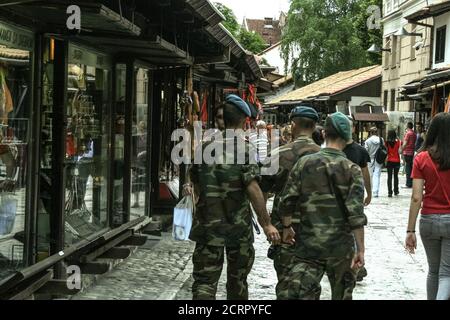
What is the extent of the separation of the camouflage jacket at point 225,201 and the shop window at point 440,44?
2191cm

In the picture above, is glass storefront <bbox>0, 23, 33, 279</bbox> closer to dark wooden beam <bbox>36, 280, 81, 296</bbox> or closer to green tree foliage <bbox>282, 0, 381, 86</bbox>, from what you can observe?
dark wooden beam <bbox>36, 280, 81, 296</bbox>

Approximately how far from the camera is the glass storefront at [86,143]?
26.2 ft

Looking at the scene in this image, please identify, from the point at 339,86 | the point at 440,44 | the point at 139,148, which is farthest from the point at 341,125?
the point at 339,86

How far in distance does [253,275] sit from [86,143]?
102 inches

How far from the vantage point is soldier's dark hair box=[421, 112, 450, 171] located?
19.7ft

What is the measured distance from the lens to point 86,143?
8555 mm

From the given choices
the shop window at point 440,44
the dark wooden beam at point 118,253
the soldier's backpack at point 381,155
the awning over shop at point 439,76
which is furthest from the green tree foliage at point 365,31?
the dark wooden beam at point 118,253

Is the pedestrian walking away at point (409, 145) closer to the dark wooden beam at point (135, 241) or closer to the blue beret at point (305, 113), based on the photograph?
the dark wooden beam at point (135, 241)

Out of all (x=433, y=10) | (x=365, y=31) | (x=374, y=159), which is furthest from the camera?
(x=365, y=31)

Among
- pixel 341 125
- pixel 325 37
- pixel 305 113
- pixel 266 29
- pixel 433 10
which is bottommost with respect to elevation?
pixel 341 125

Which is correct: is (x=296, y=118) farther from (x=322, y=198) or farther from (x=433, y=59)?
(x=433, y=59)

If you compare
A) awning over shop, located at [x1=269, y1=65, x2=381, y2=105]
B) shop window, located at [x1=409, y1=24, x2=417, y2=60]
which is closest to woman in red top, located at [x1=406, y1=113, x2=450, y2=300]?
shop window, located at [x1=409, y1=24, x2=417, y2=60]

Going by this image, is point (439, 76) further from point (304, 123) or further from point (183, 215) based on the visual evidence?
point (304, 123)
